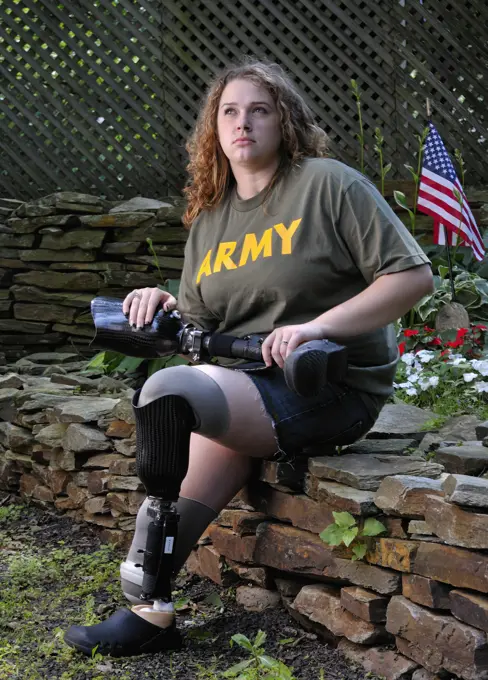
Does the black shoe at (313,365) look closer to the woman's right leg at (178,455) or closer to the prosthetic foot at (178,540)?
the woman's right leg at (178,455)

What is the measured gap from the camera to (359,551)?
204 centimetres

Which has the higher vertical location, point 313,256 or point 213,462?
point 313,256

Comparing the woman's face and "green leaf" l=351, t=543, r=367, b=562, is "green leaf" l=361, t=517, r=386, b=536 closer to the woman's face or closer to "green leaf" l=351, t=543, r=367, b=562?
"green leaf" l=351, t=543, r=367, b=562

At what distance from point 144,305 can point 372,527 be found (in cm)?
78

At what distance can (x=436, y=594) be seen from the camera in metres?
1.86

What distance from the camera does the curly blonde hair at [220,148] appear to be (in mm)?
2334

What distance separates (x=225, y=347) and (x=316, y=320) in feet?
0.89

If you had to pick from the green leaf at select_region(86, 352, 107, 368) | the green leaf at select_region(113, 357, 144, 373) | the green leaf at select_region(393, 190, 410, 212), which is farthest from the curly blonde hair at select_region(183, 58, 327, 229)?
the green leaf at select_region(393, 190, 410, 212)

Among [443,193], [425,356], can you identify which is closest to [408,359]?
[425,356]

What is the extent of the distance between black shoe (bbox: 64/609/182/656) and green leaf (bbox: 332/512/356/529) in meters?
0.44

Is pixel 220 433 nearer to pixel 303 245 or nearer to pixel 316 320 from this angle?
pixel 316 320

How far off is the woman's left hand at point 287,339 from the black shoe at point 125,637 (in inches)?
25.3

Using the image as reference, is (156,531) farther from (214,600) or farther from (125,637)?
(214,600)

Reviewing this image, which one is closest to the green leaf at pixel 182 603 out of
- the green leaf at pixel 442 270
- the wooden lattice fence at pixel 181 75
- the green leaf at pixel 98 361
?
the green leaf at pixel 98 361
